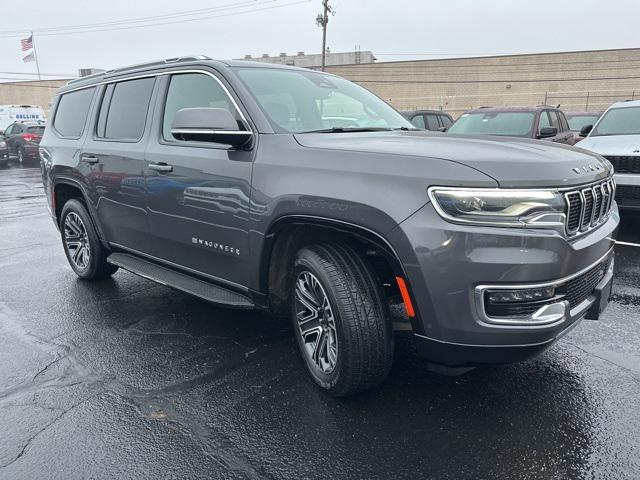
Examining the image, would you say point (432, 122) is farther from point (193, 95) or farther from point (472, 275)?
point (472, 275)

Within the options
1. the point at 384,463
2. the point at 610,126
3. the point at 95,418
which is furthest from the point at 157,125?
the point at 610,126

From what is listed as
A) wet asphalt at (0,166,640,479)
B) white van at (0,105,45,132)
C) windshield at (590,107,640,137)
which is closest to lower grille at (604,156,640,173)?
windshield at (590,107,640,137)

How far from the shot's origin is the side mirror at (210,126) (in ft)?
9.66

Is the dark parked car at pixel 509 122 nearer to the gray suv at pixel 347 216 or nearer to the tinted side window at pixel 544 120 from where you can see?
the tinted side window at pixel 544 120

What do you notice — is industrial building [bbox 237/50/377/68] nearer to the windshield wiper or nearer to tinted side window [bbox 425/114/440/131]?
tinted side window [bbox 425/114/440/131]

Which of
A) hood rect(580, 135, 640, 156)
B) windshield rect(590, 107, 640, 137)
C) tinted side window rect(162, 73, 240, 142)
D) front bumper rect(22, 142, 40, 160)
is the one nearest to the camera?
tinted side window rect(162, 73, 240, 142)

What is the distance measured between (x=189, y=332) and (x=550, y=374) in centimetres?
261

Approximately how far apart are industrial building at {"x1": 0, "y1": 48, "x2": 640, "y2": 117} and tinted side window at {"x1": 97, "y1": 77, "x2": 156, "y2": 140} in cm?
4186

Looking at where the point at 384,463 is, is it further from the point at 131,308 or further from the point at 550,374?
the point at 131,308

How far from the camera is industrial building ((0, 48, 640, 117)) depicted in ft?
154

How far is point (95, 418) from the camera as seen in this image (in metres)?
2.82

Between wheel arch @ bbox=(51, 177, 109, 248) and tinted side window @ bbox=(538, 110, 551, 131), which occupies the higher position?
tinted side window @ bbox=(538, 110, 551, 131)

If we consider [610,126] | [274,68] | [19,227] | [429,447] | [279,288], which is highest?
[274,68]

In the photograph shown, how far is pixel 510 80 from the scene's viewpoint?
49.9 m
